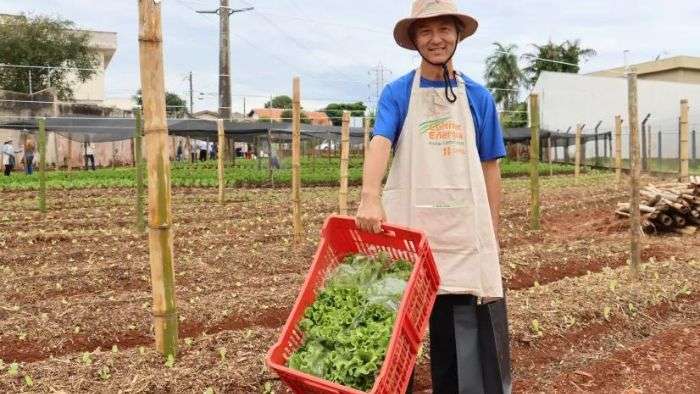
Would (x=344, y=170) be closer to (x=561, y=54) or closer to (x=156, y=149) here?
(x=156, y=149)

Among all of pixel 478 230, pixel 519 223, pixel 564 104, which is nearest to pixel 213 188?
pixel 519 223

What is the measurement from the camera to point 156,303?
3.62m

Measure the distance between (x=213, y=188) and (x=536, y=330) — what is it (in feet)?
48.1

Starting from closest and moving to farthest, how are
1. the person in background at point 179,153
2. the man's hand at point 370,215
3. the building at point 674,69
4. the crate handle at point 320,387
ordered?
the crate handle at point 320,387 → the man's hand at point 370,215 → the person in background at point 179,153 → the building at point 674,69

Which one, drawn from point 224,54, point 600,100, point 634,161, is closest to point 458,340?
point 634,161

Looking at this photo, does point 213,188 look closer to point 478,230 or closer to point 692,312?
point 692,312

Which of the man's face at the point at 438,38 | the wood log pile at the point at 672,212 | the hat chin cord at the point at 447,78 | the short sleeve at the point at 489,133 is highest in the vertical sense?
the man's face at the point at 438,38

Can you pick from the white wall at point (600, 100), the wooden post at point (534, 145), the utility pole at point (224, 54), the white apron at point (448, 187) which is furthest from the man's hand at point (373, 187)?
the white wall at point (600, 100)

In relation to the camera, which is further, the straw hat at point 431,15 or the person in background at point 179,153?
the person in background at point 179,153

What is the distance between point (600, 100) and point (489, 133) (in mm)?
33693

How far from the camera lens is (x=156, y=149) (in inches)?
137

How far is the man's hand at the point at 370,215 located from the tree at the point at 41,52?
3491 centimetres

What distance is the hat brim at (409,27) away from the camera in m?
2.59

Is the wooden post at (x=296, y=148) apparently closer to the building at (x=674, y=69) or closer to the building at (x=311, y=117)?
the building at (x=311, y=117)
